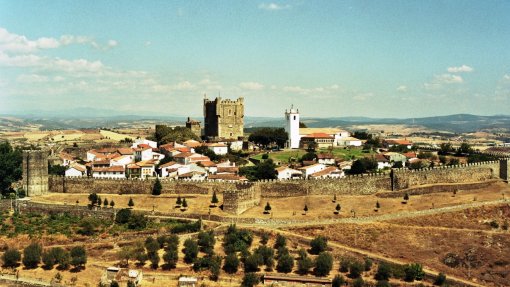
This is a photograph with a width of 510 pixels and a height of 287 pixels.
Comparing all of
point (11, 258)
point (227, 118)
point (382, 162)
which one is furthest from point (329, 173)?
point (227, 118)

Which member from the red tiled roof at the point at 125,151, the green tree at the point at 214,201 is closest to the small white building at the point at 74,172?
the red tiled roof at the point at 125,151

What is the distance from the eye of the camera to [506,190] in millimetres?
52656

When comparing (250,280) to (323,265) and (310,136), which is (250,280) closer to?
(323,265)

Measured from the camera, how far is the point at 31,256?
36.4m

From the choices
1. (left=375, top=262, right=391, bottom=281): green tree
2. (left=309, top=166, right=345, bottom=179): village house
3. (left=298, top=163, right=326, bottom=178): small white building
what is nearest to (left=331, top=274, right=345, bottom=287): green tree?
(left=375, top=262, right=391, bottom=281): green tree

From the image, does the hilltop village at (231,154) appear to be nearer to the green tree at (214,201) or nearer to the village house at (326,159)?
the village house at (326,159)

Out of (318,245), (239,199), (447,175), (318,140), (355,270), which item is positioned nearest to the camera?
(355,270)

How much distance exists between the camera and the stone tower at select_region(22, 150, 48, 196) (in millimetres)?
51969

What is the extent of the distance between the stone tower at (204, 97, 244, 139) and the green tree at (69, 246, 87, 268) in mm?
43564

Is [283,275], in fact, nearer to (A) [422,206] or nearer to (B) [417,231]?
(B) [417,231]

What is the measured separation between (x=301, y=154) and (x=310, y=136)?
29.6 ft

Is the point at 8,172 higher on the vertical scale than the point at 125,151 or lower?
lower

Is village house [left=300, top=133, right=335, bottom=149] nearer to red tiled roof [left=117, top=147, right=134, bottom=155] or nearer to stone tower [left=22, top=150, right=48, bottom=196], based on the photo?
red tiled roof [left=117, top=147, right=134, bottom=155]

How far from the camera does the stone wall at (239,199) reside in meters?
45.8
